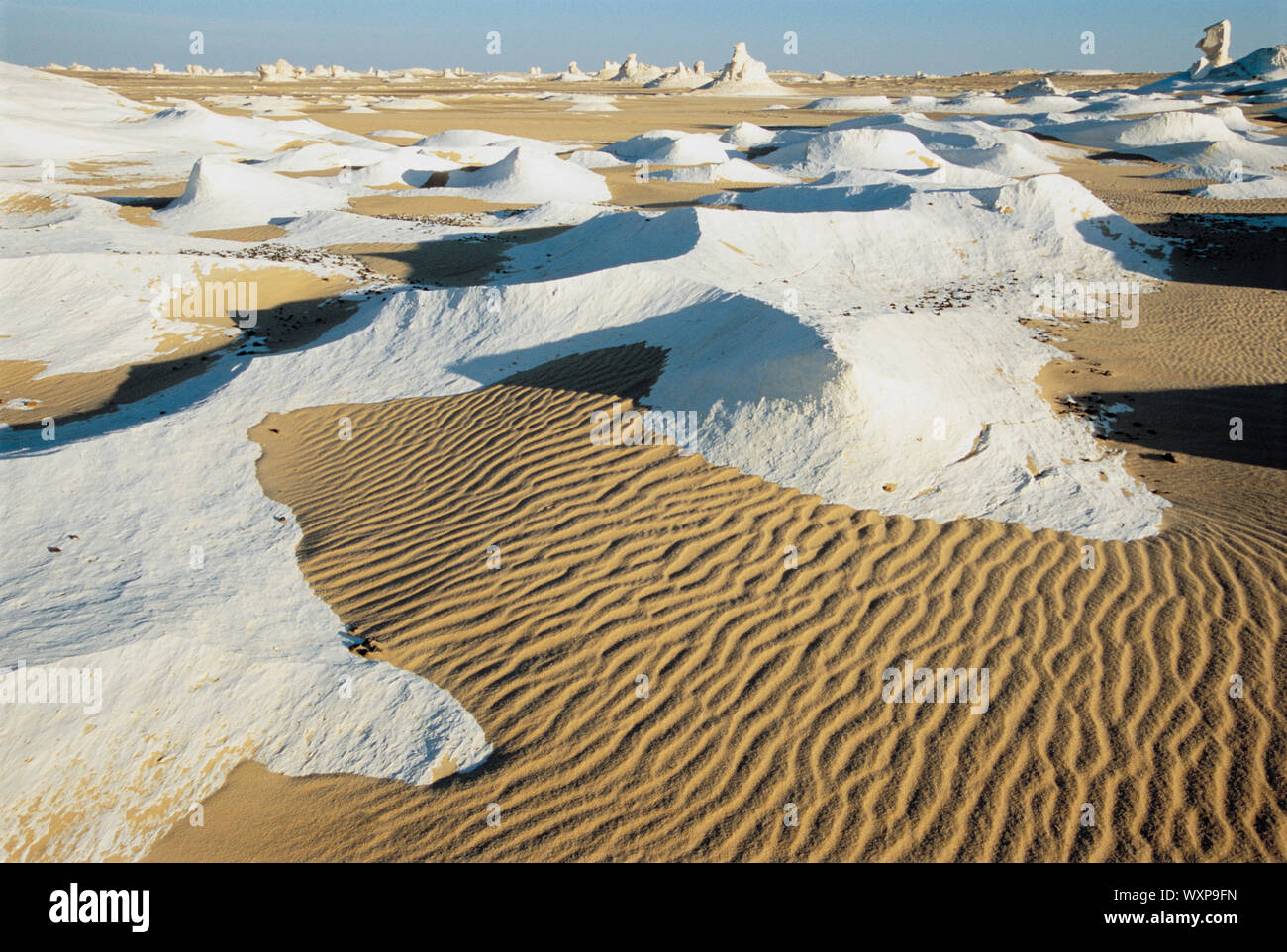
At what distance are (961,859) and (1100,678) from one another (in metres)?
1.79

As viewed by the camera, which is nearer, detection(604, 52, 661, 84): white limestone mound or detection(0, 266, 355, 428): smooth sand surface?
detection(0, 266, 355, 428): smooth sand surface

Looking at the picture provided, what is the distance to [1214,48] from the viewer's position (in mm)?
69750

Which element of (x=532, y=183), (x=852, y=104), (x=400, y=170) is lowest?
(x=532, y=183)

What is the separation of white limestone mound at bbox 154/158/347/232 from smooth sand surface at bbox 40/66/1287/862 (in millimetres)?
18034

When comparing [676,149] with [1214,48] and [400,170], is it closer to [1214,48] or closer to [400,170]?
[400,170]

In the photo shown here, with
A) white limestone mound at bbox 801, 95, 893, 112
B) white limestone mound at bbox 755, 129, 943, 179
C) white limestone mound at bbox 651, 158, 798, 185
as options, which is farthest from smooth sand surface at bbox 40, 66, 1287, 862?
white limestone mound at bbox 801, 95, 893, 112

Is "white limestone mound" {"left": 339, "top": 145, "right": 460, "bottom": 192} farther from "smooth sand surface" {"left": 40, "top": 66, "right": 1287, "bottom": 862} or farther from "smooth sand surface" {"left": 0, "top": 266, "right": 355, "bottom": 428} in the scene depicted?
"smooth sand surface" {"left": 40, "top": 66, "right": 1287, "bottom": 862}

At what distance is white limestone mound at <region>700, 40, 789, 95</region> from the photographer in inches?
3661

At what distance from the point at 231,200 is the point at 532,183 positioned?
10.1 m

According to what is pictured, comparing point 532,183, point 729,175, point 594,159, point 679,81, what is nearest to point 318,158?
point 532,183

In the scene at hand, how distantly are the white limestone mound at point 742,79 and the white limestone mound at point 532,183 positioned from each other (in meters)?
74.1

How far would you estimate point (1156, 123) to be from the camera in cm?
3638

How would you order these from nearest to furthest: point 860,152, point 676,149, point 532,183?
point 532,183 < point 860,152 < point 676,149

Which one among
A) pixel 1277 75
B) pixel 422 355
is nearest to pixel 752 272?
pixel 422 355
